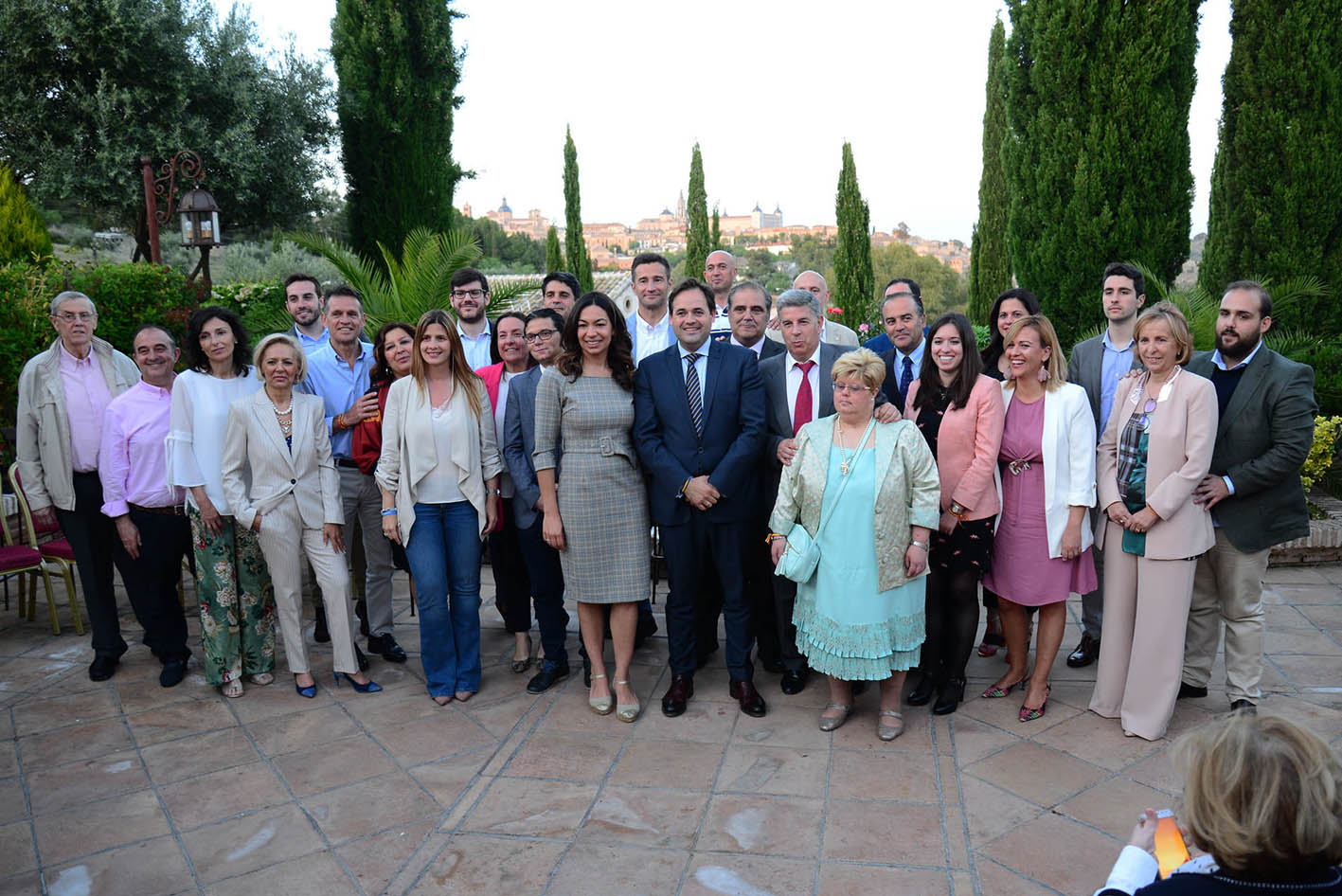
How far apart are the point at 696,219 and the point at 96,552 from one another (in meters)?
31.1

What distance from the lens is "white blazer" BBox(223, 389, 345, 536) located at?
4461 mm

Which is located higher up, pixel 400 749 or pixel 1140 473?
pixel 1140 473

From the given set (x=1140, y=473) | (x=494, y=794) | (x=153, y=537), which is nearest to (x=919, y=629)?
(x=1140, y=473)

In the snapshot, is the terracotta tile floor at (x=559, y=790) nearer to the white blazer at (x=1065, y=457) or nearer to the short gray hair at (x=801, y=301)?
the white blazer at (x=1065, y=457)

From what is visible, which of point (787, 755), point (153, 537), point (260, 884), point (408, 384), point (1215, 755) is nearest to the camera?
point (1215, 755)

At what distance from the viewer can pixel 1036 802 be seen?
11.4 feet

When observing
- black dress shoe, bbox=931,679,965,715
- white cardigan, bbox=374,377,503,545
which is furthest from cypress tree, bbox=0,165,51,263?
black dress shoe, bbox=931,679,965,715

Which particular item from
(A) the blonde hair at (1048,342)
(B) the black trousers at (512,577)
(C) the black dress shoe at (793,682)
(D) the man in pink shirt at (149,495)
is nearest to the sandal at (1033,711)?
(C) the black dress shoe at (793,682)

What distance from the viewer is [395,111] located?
15180mm

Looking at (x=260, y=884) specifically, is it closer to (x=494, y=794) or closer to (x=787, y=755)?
(x=494, y=794)

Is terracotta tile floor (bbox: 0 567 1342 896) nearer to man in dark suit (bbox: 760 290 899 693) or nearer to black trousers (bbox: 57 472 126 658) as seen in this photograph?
black trousers (bbox: 57 472 126 658)

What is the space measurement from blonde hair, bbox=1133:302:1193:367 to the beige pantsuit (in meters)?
0.10

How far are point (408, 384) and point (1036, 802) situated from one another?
323 cm

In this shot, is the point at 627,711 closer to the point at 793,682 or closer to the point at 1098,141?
the point at 793,682
